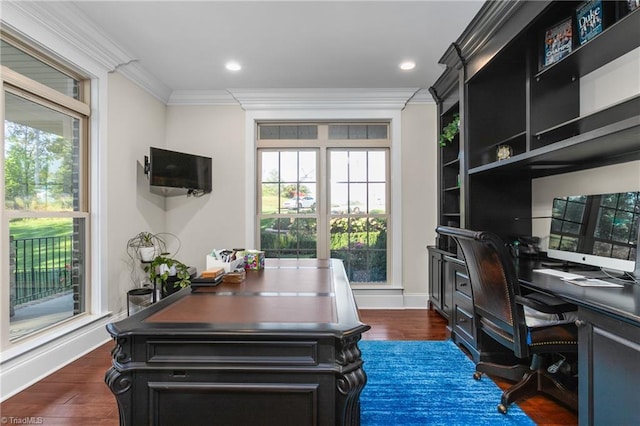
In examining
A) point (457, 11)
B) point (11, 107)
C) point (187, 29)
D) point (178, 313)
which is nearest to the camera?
point (178, 313)

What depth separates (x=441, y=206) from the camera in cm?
385

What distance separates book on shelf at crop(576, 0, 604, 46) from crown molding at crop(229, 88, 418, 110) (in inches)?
82.8

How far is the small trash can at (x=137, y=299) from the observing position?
3.08m

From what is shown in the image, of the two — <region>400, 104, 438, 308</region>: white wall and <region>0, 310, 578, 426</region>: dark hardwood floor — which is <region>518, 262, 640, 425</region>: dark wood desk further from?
<region>400, 104, 438, 308</region>: white wall

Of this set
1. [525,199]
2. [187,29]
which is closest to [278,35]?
[187,29]

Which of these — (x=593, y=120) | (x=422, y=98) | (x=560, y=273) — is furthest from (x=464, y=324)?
(x=422, y=98)

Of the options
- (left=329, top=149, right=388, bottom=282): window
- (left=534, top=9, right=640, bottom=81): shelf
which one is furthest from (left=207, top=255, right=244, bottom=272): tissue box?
(left=534, top=9, right=640, bottom=81): shelf

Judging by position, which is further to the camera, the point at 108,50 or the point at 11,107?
the point at 108,50

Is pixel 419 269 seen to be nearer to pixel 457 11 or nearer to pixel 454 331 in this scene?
pixel 454 331

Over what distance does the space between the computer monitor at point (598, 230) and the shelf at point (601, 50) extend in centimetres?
88

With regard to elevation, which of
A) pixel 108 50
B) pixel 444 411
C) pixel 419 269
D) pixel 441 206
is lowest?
pixel 444 411

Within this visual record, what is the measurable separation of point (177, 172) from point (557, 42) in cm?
362

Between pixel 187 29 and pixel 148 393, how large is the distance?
2.78 meters

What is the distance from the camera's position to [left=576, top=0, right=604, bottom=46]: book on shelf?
5.70 feet
